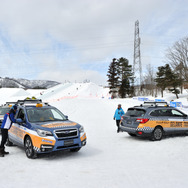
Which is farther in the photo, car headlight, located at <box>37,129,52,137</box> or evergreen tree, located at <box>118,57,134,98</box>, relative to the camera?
evergreen tree, located at <box>118,57,134,98</box>

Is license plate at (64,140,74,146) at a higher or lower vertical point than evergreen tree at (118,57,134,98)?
lower

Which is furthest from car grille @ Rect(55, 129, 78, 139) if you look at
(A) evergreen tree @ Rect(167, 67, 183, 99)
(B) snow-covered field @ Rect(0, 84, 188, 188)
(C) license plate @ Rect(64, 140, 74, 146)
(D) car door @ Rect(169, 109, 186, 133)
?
(A) evergreen tree @ Rect(167, 67, 183, 99)

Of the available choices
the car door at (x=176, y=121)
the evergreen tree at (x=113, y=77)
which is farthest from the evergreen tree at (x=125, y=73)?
the car door at (x=176, y=121)

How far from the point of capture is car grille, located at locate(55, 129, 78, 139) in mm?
6905

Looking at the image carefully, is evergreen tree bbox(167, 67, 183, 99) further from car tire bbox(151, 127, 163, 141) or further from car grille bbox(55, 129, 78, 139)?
car grille bbox(55, 129, 78, 139)

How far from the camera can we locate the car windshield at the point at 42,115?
315 inches

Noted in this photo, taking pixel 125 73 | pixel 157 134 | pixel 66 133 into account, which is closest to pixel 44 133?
pixel 66 133

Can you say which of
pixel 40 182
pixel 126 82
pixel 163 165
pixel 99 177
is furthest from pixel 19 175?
pixel 126 82

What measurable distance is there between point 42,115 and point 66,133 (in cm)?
177

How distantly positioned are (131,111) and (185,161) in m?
4.44

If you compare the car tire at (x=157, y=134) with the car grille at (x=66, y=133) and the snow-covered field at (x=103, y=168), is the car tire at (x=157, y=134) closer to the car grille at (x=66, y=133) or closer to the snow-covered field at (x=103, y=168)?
the snow-covered field at (x=103, y=168)

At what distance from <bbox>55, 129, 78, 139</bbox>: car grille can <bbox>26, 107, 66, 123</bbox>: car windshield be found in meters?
1.35

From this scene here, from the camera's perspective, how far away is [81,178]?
5.21m

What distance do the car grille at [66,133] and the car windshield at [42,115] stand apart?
1.35m
